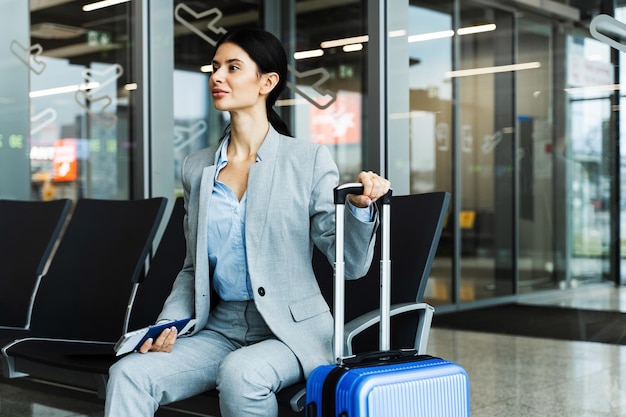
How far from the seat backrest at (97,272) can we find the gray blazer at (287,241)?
1164mm

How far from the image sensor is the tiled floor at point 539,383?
145 inches

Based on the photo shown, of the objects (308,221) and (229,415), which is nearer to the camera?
(229,415)

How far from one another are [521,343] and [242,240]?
3.05 m

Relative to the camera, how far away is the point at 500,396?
4.03 m

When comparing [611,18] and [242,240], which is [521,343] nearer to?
[611,18]

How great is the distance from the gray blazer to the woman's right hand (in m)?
0.10

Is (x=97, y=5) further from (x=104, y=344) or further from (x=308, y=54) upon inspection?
(x=104, y=344)

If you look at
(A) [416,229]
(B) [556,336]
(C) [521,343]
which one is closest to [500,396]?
(B) [556,336]

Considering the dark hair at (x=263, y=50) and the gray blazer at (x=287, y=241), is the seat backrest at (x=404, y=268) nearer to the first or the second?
the gray blazer at (x=287, y=241)

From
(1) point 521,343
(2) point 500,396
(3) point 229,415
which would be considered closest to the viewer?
(3) point 229,415

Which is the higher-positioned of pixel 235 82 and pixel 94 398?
pixel 235 82

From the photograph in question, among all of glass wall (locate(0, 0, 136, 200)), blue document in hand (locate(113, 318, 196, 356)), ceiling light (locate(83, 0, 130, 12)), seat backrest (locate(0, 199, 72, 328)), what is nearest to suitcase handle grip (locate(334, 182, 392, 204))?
blue document in hand (locate(113, 318, 196, 356))

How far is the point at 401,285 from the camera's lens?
260cm

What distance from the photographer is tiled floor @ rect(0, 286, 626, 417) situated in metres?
3.69
